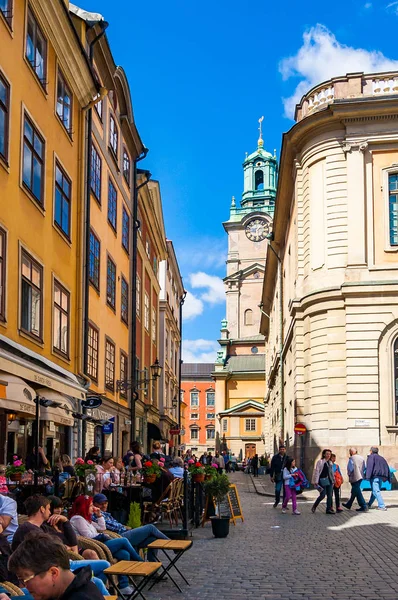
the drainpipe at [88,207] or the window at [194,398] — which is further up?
the drainpipe at [88,207]

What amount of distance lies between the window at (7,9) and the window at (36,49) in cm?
152

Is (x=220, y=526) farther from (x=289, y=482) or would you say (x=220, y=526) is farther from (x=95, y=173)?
(x=95, y=173)

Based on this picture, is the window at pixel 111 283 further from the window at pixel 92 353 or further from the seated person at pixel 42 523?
the seated person at pixel 42 523

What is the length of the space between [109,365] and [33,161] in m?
12.6

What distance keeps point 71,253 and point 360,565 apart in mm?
13780

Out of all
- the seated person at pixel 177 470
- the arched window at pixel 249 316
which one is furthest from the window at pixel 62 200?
the arched window at pixel 249 316


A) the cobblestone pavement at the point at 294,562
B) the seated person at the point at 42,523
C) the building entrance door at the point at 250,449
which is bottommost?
the building entrance door at the point at 250,449

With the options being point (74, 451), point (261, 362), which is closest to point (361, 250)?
point (74, 451)

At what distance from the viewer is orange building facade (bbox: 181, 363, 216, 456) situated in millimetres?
129375

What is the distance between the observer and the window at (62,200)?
22.1 m

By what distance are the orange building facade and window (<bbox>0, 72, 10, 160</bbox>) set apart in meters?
113

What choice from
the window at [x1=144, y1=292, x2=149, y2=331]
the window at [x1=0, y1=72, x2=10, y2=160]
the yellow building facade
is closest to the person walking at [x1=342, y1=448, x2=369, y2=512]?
the yellow building facade

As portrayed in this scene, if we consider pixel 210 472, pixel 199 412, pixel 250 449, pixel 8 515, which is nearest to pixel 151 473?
pixel 210 472

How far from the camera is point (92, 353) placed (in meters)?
26.9
